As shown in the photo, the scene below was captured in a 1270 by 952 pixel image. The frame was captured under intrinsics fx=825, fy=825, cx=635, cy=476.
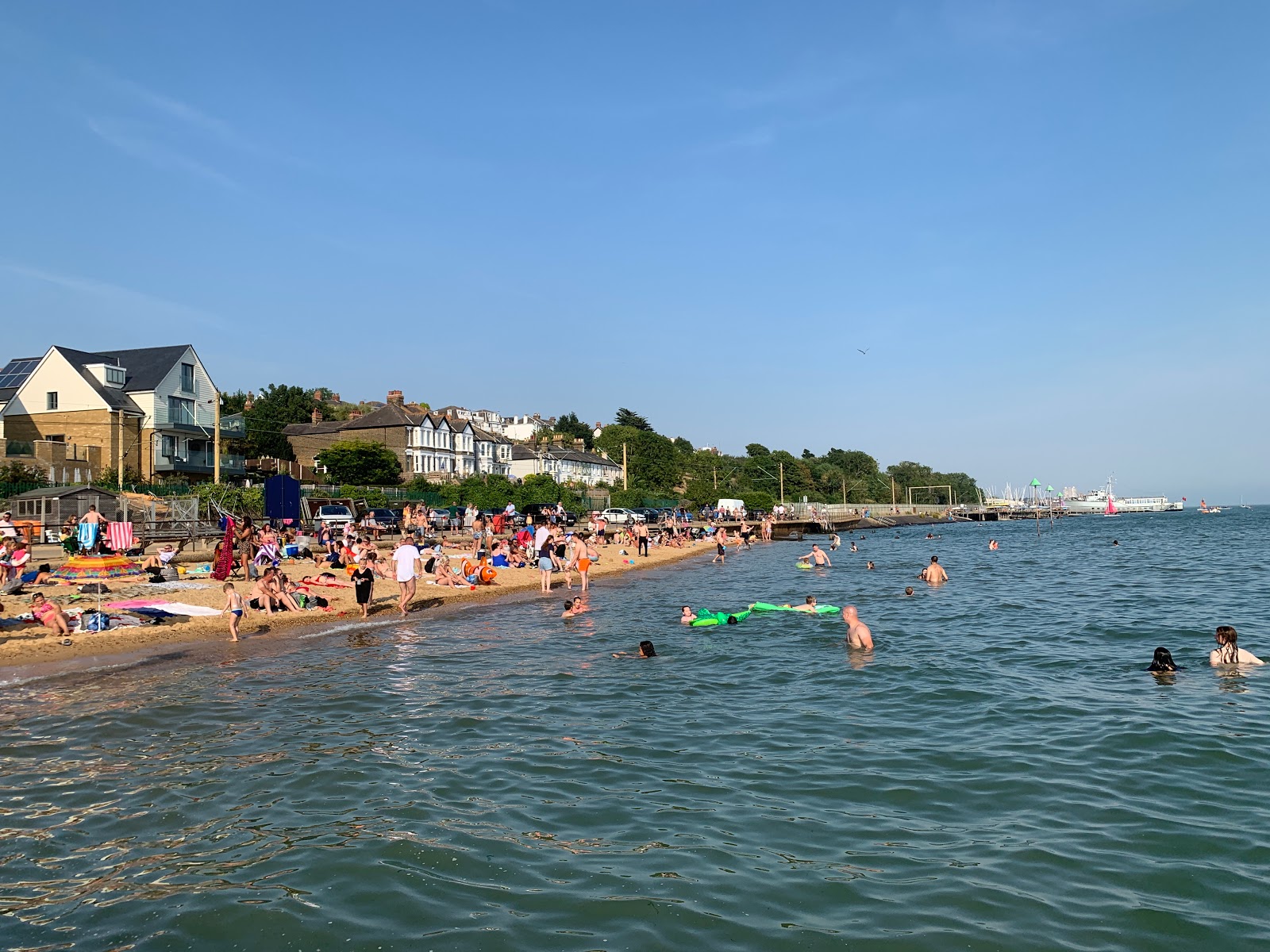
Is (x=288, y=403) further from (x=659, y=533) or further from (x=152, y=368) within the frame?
(x=659, y=533)

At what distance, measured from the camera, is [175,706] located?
10.5 m

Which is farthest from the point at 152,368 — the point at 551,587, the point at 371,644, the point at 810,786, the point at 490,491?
the point at 810,786

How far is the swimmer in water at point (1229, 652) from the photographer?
12.7 metres

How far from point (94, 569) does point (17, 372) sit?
123 feet

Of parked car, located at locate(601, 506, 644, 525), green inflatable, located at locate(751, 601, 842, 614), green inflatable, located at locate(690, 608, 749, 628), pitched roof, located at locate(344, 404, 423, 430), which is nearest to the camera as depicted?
green inflatable, located at locate(690, 608, 749, 628)

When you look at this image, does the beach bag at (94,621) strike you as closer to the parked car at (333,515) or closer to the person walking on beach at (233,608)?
the person walking on beach at (233,608)

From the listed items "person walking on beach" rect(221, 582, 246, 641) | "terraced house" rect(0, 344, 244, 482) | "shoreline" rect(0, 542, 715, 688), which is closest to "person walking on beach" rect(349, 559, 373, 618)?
"shoreline" rect(0, 542, 715, 688)

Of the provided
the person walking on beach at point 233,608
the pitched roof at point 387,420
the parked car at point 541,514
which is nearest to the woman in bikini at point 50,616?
the person walking on beach at point 233,608

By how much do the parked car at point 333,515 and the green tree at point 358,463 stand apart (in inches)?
733

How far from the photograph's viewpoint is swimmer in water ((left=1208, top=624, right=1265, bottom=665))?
1266cm

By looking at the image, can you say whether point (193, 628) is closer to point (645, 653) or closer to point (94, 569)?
point (94, 569)

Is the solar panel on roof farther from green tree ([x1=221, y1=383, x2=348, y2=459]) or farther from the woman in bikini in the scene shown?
the woman in bikini

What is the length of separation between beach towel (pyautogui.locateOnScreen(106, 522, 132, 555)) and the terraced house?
22.4 metres

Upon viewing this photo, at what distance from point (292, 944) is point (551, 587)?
Answer: 21.6 meters
